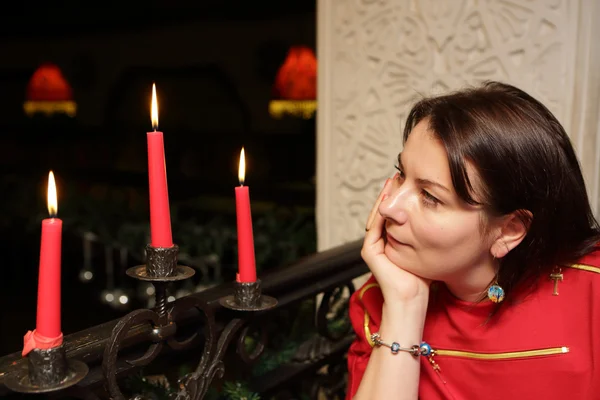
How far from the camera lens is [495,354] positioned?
1115mm

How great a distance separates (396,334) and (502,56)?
1.05 metres

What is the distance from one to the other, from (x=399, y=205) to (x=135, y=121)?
8162 mm

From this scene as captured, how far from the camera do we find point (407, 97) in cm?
200

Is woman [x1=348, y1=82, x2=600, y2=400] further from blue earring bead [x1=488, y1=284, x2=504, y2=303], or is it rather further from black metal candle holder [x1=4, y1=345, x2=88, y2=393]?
black metal candle holder [x1=4, y1=345, x2=88, y2=393]

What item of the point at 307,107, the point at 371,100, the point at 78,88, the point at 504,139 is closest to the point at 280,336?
the point at 371,100

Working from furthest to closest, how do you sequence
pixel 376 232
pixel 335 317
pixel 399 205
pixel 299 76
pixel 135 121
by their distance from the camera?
pixel 135 121
pixel 299 76
pixel 335 317
pixel 376 232
pixel 399 205

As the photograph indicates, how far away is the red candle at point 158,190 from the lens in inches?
32.5

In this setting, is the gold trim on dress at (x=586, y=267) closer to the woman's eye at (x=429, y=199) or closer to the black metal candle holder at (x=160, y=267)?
the woman's eye at (x=429, y=199)

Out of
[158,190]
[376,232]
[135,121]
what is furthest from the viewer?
[135,121]

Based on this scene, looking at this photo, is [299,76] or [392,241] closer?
[392,241]

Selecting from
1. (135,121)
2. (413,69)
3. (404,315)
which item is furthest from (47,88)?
(404,315)

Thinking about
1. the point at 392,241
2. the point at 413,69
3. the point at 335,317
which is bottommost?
the point at 335,317

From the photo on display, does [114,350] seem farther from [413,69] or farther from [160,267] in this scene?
[413,69]

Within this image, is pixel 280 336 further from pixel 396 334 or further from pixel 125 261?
pixel 125 261
